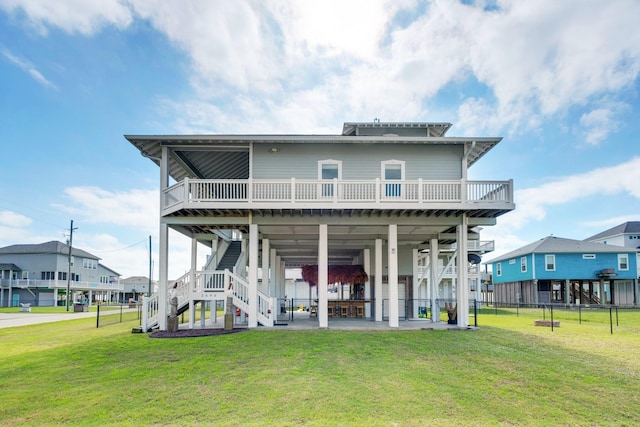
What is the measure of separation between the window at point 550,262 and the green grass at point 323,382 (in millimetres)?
29065

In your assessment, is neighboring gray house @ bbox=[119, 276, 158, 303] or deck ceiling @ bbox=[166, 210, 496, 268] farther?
neighboring gray house @ bbox=[119, 276, 158, 303]

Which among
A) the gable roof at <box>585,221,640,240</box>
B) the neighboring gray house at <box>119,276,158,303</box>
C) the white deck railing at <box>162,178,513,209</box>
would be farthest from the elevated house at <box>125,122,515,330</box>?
the neighboring gray house at <box>119,276,158,303</box>

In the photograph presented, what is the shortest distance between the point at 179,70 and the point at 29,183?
48.2ft

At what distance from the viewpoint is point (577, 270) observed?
1522 inches

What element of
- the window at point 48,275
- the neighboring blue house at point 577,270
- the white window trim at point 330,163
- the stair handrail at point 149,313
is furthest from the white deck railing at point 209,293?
the window at point 48,275

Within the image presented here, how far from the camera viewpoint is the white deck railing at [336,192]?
51.1 feet

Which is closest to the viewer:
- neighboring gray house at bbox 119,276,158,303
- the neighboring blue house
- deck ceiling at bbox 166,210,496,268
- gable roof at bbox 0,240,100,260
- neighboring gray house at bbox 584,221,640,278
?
deck ceiling at bbox 166,210,496,268

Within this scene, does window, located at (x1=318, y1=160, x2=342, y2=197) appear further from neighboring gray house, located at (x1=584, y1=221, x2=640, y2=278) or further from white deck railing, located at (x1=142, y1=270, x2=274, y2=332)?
neighboring gray house, located at (x1=584, y1=221, x2=640, y2=278)

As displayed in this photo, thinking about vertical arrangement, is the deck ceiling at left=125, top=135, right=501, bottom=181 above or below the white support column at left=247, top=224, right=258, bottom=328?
above

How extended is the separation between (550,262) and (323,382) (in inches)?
1506

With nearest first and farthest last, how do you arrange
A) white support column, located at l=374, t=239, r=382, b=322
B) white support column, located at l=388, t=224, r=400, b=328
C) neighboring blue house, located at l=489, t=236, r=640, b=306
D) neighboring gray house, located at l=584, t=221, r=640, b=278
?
white support column, located at l=388, t=224, r=400, b=328, white support column, located at l=374, t=239, r=382, b=322, neighboring blue house, located at l=489, t=236, r=640, b=306, neighboring gray house, located at l=584, t=221, r=640, b=278

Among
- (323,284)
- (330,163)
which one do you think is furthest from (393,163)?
(323,284)

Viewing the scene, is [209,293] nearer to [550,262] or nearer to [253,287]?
[253,287]

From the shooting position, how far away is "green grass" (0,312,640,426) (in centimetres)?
584
